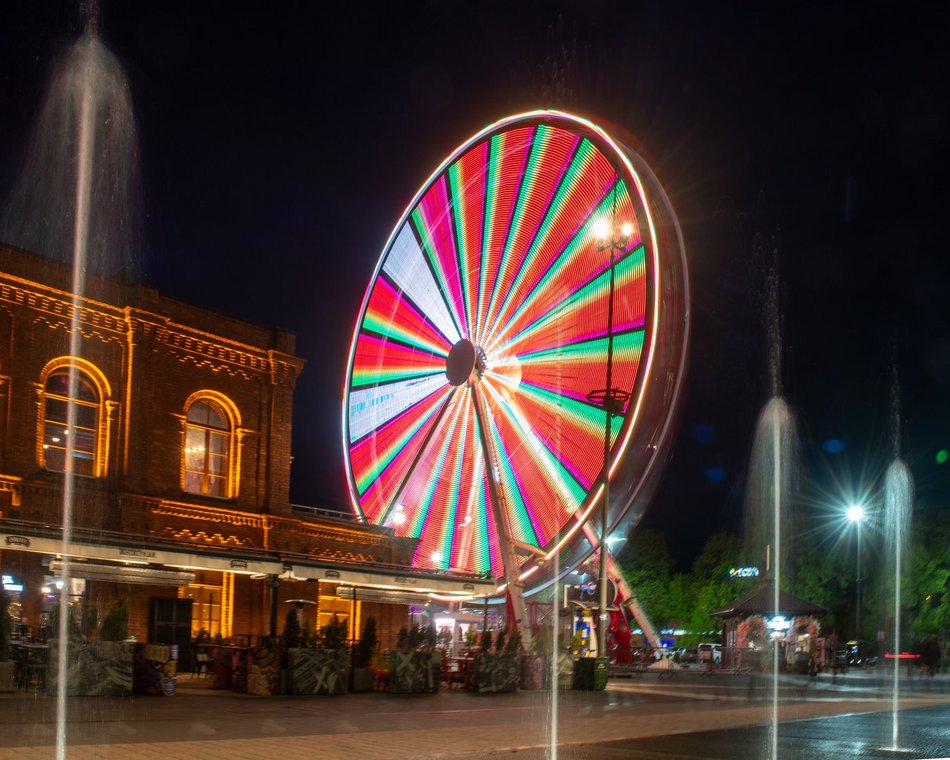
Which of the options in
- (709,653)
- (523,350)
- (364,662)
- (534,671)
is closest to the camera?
(364,662)

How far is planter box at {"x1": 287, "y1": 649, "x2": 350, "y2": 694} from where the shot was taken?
2017 cm

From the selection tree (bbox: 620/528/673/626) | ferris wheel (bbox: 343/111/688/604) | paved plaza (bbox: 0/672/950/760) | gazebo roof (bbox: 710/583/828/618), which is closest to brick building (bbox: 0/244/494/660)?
ferris wheel (bbox: 343/111/688/604)

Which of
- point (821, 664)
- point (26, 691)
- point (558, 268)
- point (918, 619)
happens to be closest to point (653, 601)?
point (918, 619)

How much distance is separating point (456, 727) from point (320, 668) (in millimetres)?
6192

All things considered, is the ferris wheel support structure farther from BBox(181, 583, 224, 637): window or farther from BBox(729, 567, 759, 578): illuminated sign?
BBox(729, 567, 759, 578): illuminated sign

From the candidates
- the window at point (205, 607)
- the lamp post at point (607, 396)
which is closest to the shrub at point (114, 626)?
the lamp post at point (607, 396)

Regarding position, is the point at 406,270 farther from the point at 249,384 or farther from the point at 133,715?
the point at 133,715

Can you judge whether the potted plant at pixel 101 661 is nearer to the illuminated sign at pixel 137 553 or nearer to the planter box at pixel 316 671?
the planter box at pixel 316 671

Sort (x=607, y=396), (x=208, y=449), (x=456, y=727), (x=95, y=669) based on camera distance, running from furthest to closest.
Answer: (x=208, y=449) < (x=607, y=396) < (x=95, y=669) < (x=456, y=727)

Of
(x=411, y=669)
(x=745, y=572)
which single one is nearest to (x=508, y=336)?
(x=411, y=669)

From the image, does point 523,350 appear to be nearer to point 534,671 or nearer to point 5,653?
point 534,671

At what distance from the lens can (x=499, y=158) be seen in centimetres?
3183

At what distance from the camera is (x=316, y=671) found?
803 inches

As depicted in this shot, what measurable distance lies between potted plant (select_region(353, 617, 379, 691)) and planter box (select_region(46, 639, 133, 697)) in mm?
4702
